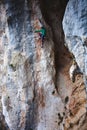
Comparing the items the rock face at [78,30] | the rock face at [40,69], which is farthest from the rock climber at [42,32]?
the rock face at [78,30]

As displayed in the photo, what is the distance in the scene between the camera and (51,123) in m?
11.0

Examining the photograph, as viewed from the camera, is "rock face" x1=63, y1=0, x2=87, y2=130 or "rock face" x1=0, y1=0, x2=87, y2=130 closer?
"rock face" x1=63, y1=0, x2=87, y2=130

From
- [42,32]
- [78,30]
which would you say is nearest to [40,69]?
[42,32]

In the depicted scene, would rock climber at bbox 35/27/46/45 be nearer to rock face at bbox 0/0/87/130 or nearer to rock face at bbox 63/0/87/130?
rock face at bbox 0/0/87/130

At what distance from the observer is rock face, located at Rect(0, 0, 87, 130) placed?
10.8 meters

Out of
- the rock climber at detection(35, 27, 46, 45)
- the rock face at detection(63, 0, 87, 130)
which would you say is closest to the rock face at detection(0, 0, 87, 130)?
the rock climber at detection(35, 27, 46, 45)

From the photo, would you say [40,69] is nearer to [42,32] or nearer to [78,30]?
[42,32]

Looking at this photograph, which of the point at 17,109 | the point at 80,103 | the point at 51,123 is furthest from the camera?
the point at 17,109

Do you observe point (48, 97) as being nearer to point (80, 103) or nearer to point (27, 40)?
point (80, 103)

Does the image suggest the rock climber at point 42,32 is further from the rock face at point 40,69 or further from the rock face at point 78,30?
the rock face at point 78,30

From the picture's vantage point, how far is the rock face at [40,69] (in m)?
10.8

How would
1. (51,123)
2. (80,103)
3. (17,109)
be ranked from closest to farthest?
1. (80,103)
2. (51,123)
3. (17,109)

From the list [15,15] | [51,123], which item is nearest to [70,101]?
[51,123]

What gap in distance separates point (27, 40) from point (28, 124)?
10.3 ft
